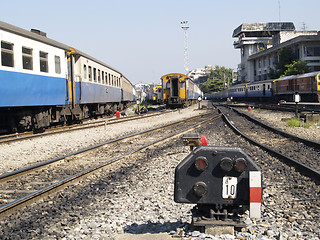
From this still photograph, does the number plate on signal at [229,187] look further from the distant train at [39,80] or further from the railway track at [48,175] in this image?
the distant train at [39,80]

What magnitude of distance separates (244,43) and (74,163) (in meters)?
102

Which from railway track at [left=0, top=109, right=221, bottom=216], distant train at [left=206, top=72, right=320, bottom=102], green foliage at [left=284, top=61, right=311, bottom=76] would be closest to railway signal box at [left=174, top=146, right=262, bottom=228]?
railway track at [left=0, top=109, right=221, bottom=216]

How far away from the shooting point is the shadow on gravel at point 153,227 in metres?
4.04

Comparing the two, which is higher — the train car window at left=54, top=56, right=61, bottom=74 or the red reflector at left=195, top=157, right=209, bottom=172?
the train car window at left=54, top=56, right=61, bottom=74

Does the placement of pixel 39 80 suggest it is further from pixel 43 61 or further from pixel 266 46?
pixel 266 46

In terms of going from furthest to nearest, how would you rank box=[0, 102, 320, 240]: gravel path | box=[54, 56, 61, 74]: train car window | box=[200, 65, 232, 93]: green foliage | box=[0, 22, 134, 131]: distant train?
box=[200, 65, 232, 93]: green foliage
box=[54, 56, 61, 74]: train car window
box=[0, 22, 134, 131]: distant train
box=[0, 102, 320, 240]: gravel path

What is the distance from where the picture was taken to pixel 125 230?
4.07 m

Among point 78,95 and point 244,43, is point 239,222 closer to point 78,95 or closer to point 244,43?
point 78,95

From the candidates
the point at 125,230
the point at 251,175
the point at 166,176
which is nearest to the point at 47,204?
the point at 125,230

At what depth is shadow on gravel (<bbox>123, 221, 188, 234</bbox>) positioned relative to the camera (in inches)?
159

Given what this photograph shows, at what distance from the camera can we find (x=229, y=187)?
3830mm

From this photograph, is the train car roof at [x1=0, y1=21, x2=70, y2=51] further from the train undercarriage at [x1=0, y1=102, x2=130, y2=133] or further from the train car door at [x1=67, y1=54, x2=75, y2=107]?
the train undercarriage at [x1=0, y1=102, x2=130, y2=133]

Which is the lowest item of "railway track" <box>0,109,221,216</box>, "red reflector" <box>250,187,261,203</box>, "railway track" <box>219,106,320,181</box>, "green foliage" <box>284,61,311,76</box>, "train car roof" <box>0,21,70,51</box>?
"railway track" <box>219,106,320,181</box>

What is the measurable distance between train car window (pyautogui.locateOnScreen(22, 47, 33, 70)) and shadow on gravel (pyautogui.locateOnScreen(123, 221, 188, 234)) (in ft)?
29.0
